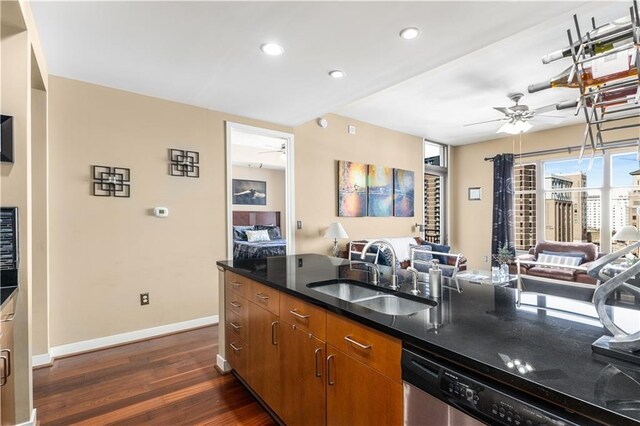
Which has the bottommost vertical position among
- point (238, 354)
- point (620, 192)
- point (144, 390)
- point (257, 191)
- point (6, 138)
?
point (144, 390)

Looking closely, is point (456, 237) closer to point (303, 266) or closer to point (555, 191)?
point (555, 191)

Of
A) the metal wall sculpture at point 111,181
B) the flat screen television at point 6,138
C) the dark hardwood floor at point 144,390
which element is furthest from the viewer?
the metal wall sculpture at point 111,181

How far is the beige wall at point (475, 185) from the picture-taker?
630 centimetres

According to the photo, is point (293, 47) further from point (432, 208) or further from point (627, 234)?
point (432, 208)

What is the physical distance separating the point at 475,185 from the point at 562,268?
2.82 m

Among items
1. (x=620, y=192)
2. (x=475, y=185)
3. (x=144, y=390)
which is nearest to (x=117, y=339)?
(x=144, y=390)

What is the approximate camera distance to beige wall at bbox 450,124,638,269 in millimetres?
6295

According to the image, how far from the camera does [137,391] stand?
2307 millimetres

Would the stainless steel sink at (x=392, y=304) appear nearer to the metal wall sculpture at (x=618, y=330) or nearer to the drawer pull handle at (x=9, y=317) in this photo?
the metal wall sculpture at (x=618, y=330)

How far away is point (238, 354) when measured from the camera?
2303mm

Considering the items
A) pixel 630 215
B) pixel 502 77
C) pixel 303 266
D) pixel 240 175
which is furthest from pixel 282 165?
pixel 630 215

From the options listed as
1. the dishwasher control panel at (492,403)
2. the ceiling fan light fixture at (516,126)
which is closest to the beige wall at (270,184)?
the ceiling fan light fixture at (516,126)

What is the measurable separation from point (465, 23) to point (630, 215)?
487 centimetres

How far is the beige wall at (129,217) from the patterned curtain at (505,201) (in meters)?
5.12
